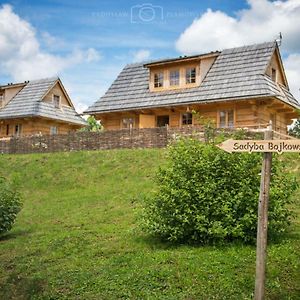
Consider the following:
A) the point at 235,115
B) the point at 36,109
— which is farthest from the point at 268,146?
the point at 36,109

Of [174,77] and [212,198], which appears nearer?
[212,198]

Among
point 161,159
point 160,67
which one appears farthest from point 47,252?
point 160,67

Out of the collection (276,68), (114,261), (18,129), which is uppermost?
(276,68)

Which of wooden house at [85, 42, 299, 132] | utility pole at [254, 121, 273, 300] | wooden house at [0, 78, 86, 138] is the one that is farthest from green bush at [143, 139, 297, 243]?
wooden house at [0, 78, 86, 138]

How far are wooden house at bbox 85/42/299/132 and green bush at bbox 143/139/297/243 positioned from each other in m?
15.4

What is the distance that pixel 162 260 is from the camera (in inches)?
384

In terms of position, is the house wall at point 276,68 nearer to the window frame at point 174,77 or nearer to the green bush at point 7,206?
the window frame at point 174,77

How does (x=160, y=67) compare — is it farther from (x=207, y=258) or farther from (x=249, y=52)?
(x=207, y=258)

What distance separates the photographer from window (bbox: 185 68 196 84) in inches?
1180

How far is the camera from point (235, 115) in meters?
27.9

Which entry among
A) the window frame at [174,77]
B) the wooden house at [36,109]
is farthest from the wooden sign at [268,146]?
the wooden house at [36,109]

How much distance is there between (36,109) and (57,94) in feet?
15.1

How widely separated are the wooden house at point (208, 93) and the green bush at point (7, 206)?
1601cm

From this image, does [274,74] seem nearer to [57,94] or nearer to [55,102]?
[55,102]
